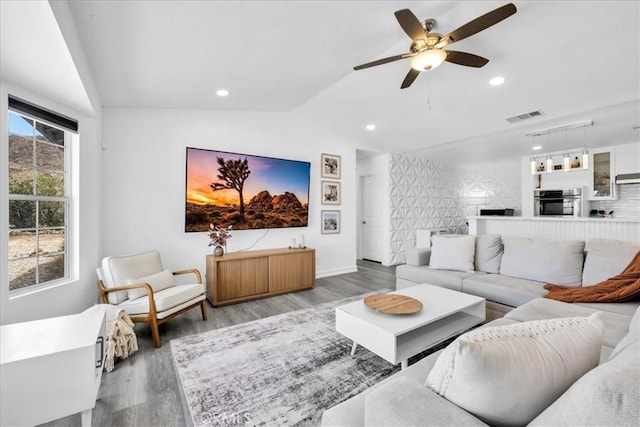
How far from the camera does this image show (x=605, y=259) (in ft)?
8.45

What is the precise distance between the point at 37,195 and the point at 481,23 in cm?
382

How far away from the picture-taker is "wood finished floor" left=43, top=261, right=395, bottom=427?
162cm

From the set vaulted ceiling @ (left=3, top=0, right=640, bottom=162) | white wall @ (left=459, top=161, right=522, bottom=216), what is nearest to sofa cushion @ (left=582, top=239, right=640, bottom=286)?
vaulted ceiling @ (left=3, top=0, right=640, bottom=162)

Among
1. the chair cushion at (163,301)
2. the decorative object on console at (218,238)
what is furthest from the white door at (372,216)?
the chair cushion at (163,301)

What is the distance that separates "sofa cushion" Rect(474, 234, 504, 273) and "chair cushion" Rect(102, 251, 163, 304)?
3.83m

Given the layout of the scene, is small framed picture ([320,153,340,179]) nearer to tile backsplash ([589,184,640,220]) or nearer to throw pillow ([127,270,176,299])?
throw pillow ([127,270,176,299])

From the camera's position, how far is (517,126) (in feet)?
14.0

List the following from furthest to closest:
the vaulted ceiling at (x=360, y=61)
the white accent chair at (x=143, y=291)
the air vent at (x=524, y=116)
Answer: the air vent at (x=524, y=116) < the white accent chair at (x=143, y=291) < the vaulted ceiling at (x=360, y=61)

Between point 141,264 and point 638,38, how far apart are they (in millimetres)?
5152

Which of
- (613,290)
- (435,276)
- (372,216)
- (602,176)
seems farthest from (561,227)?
(372,216)

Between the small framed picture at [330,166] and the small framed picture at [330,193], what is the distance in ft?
0.48

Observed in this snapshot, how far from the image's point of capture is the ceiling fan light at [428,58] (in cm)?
219

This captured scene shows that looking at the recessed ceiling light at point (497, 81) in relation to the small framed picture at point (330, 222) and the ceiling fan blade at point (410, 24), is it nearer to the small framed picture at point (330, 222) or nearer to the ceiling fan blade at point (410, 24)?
the ceiling fan blade at point (410, 24)

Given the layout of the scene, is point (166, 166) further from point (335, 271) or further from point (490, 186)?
point (490, 186)
